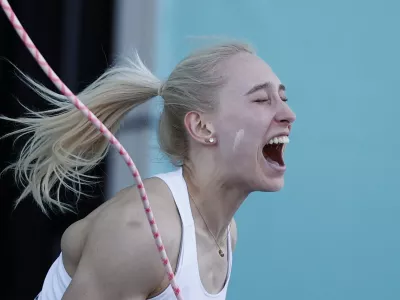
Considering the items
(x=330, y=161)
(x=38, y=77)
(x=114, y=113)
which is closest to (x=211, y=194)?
A: (x=114, y=113)

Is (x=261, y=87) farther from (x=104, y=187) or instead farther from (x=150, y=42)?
(x=104, y=187)

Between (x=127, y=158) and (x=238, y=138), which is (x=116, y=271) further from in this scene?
(x=238, y=138)

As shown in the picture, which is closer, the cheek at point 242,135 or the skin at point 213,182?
the skin at point 213,182

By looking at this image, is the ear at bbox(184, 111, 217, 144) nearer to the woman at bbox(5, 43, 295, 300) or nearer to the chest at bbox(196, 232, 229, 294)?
the woman at bbox(5, 43, 295, 300)

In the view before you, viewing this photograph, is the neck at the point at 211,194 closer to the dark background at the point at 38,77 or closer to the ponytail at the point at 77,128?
the ponytail at the point at 77,128

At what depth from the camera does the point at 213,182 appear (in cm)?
153

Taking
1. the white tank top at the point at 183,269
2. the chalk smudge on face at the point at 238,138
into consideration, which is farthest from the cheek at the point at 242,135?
the white tank top at the point at 183,269

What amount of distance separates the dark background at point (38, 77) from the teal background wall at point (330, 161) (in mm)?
307

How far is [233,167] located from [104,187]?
0.89 m

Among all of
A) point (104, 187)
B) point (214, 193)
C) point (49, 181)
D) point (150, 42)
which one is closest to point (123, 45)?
point (150, 42)

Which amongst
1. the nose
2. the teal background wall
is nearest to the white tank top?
the nose

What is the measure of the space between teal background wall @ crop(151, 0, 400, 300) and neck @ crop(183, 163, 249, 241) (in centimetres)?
58

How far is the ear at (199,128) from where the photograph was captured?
Answer: 152cm

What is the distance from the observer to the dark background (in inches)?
89.4
